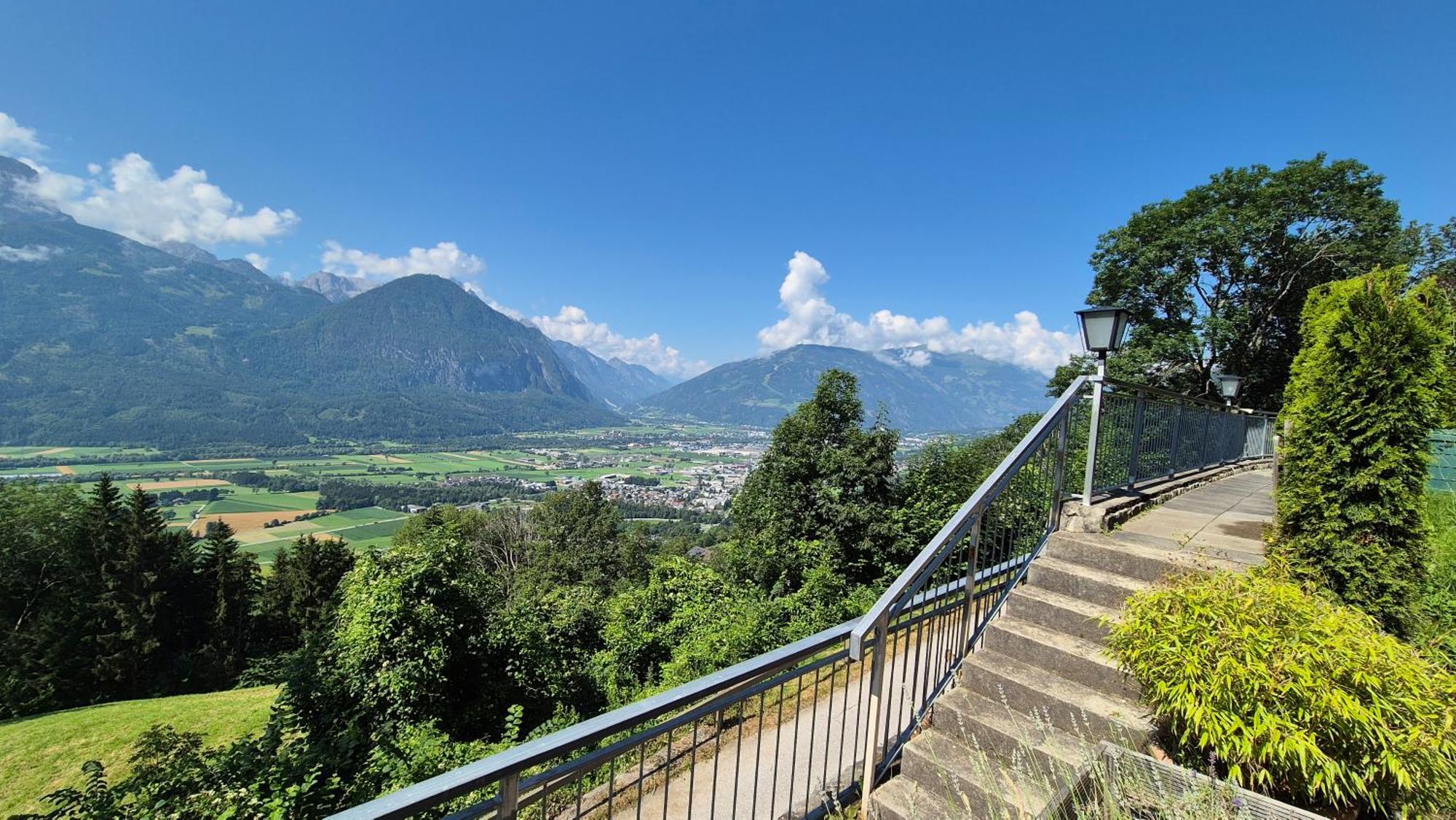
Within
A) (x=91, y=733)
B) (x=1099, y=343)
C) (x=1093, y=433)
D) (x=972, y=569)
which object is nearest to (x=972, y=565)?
(x=972, y=569)

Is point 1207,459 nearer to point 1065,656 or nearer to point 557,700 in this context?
point 1065,656

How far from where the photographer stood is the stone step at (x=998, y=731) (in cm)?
303

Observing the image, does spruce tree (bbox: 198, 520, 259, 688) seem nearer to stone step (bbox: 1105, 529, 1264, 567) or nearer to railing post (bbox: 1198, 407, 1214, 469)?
stone step (bbox: 1105, 529, 1264, 567)

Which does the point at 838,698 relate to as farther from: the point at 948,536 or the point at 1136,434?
the point at 1136,434

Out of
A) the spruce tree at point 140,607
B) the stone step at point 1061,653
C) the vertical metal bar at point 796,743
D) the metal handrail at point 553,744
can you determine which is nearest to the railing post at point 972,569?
the stone step at point 1061,653

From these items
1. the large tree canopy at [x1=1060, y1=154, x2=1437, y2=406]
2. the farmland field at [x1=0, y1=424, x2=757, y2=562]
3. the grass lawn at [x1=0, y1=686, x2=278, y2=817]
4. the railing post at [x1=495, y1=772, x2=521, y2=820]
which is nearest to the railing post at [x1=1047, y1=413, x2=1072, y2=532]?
the railing post at [x1=495, y1=772, x2=521, y2=820]

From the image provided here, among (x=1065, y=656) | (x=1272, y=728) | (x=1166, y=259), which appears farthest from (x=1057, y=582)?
(x=1166, y=259)

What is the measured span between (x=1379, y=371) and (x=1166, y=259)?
20.5 meters

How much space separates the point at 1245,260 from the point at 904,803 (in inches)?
957

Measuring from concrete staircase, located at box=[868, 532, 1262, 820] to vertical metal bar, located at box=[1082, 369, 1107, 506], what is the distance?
464mm

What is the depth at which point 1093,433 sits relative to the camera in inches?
Answer: 190

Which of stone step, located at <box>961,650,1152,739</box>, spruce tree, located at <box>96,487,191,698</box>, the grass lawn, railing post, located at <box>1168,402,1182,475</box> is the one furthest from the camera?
spruce tree, located at <box>96,487,191,698</box>

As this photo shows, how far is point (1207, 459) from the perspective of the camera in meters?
8.52

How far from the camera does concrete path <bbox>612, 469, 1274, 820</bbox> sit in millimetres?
3477
